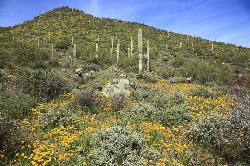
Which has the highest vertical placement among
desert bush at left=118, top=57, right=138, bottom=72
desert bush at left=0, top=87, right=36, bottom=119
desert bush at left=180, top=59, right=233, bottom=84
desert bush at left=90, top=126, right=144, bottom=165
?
desert bush at left=118, top=57, right=138, bottom=72

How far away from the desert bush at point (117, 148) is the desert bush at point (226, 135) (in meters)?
1.73

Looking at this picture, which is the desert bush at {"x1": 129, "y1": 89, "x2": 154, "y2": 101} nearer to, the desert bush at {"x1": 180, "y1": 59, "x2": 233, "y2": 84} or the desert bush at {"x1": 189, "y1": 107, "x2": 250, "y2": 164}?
the desert bush at {"x1": 189, "y1": 107, "x2": 250, "y2": 164}

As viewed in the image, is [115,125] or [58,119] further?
[58,119]

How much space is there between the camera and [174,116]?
10992 millimetres

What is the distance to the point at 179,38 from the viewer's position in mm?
68250

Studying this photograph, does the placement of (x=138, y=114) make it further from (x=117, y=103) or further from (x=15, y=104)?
(x=15, y=104)

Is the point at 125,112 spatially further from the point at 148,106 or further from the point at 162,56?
the point at 162,56

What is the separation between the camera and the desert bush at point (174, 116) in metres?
10.8

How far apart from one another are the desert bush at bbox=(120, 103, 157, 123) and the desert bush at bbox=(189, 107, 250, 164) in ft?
5.83

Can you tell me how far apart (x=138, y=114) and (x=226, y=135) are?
3.13 metres

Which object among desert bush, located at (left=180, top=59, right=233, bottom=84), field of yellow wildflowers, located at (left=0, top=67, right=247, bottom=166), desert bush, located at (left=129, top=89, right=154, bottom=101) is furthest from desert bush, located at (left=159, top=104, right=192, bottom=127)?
desert bush, located at (left=180, top=59, right=233, bottom=84)

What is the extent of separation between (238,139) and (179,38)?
Result: 2398 inches

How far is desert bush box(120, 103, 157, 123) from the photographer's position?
1067cm

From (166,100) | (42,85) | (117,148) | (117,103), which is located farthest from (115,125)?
(42,85)
